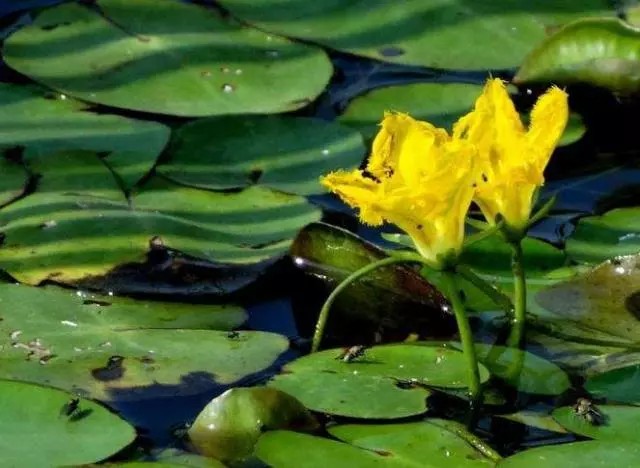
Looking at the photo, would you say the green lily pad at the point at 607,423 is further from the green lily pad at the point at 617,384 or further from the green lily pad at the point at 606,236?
the green lily pad at the point at 606,236

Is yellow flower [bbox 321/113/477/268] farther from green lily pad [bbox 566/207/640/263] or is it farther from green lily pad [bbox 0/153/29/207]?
green lily pad [bbox 0/153/29/207]

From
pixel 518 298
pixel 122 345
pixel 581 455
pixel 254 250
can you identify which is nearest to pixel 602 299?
pixel 518 298

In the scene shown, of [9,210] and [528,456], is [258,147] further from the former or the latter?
[528,456]

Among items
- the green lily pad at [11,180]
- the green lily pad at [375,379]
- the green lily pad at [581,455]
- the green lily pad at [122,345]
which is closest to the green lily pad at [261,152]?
the green lily pad at [11,180]

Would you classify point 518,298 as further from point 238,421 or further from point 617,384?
point 238,421

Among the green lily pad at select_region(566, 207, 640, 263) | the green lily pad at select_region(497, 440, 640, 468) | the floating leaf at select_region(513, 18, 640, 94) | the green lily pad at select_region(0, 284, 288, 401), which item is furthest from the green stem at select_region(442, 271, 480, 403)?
the floating leaf at select_region(513, 18, 640, 94)
